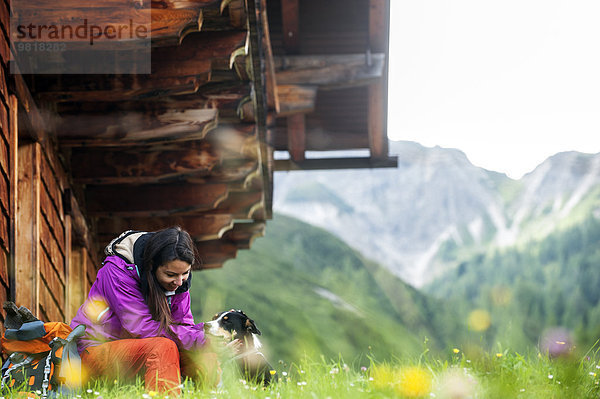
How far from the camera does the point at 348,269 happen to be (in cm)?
Answer: 5828

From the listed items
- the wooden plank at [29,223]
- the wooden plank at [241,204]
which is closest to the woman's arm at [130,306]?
the wooden plank at [29,223]

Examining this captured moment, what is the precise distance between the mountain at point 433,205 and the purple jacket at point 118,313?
7737 cm

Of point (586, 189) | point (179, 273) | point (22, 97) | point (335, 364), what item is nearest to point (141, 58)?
point (22, 97)

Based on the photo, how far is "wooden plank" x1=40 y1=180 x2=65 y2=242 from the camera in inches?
250

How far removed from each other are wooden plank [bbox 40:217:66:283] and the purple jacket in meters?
2.27

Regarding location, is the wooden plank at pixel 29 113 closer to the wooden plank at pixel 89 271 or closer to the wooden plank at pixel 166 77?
the wooden plank at pixel 166 77

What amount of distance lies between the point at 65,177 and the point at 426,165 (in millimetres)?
111366

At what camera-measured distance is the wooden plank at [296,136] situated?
993cm

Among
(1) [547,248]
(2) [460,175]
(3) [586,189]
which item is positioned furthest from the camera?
(2) [460,175]

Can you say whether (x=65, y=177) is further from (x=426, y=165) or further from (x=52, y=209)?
(x=426, y=165)

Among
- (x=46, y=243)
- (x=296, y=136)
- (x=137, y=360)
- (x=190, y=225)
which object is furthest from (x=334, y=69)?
(x=137, y=360)

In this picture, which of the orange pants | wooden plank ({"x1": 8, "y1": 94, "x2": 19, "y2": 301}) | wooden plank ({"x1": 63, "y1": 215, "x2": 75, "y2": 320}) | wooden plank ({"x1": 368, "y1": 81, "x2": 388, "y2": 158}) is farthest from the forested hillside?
the orange pants

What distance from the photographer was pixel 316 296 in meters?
44.3

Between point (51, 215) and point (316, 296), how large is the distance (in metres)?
38.2
